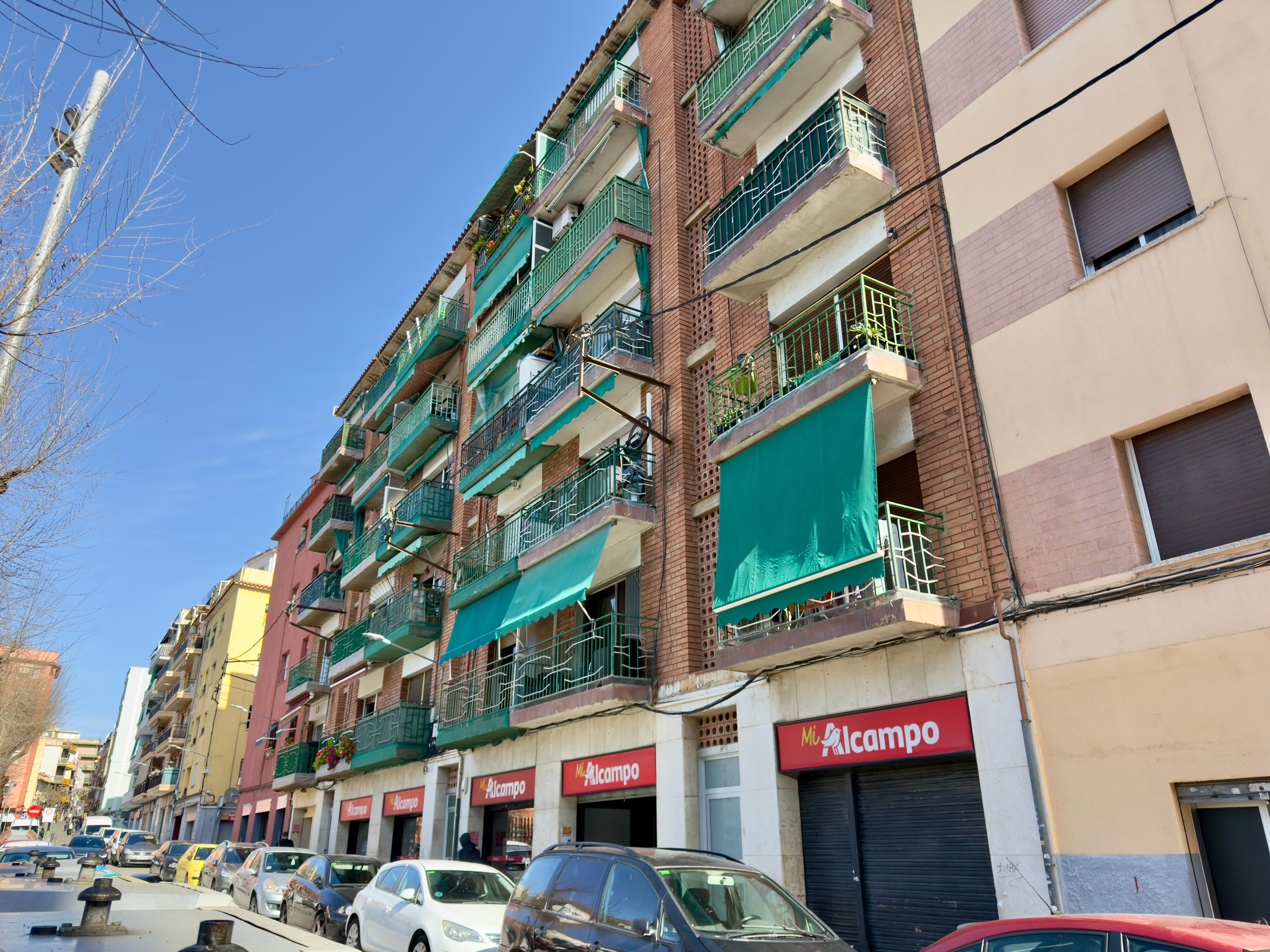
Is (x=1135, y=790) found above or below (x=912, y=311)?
below

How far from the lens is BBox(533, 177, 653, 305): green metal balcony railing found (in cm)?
1706

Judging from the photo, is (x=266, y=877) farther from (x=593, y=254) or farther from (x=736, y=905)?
(x=593, y=254)

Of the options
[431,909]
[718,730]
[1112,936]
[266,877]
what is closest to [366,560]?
[266,877]

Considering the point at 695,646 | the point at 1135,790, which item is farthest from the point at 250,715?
the point at 1135,790

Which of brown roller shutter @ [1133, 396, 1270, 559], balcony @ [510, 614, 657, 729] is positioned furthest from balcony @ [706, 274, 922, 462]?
balcony @ [510, 614, 657, 729]

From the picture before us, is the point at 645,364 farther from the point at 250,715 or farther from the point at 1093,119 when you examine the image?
the point at 250,715

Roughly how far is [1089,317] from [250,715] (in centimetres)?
4359

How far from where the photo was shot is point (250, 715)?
140ft

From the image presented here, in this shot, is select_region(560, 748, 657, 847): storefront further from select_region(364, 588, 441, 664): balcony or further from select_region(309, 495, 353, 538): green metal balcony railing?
select_region(309, 495, 353, 538): green metal balcony railing

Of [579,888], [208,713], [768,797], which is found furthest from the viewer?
[208,713]

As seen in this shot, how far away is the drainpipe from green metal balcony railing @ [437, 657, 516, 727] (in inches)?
410

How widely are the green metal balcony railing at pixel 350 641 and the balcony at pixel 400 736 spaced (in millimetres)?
3373

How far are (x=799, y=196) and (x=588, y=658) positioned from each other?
867 centimetres

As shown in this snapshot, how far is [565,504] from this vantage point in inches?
654
